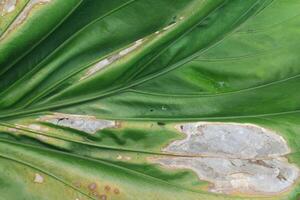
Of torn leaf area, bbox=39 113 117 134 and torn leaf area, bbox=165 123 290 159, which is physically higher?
torn leaf area, bbox=165 123 290 159

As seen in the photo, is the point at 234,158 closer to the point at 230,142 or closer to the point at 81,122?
the point at 230,142

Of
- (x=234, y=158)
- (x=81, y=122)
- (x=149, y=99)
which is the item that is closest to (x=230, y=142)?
(x=234, y=158)

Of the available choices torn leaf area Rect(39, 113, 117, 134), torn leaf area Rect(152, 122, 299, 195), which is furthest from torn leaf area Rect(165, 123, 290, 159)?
torn leaf area Rect(39, 113, 117, 134)

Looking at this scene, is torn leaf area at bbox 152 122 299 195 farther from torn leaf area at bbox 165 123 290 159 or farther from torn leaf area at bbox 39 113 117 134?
torn leaf area at bbox 39 113 117 134

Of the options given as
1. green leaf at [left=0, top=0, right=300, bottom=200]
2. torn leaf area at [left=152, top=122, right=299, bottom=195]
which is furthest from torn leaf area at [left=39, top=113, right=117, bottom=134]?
torn leaf area at [left=152, top=122, right=299, bottom=195]

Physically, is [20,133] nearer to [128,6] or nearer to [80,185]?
[80,185]

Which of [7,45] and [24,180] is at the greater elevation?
[7,45]

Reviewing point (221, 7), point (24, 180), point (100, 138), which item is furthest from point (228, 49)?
point (24, 180)
